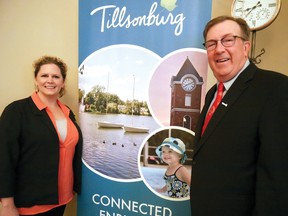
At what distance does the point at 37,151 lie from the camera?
1.55m

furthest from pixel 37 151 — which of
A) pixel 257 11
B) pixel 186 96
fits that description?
pixel 257 11

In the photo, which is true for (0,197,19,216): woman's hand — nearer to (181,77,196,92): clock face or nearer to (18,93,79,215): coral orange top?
(18,93,79,215): coral orange top

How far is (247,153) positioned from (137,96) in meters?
0.93

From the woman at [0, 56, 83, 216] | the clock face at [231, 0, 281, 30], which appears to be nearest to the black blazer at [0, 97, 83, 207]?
the woman at [0, 56, 83, 216]

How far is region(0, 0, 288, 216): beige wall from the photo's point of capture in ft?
6.61

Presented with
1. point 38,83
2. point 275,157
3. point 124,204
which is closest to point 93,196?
point 124,204

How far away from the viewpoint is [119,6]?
1.72 meters

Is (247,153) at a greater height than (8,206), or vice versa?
(247,153)

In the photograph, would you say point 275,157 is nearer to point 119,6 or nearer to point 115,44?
point 115,44

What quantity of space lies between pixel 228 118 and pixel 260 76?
0.22 meters

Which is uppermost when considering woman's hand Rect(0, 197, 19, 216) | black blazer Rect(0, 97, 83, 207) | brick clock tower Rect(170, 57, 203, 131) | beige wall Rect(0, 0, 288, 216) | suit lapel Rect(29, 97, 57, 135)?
beige wall Rect(0, 0, 288, 216)

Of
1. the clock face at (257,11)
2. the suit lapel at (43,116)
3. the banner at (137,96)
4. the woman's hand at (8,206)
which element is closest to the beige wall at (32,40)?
the banner at (137,96)

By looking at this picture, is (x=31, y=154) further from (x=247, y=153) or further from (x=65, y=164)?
(x=247, y=153)

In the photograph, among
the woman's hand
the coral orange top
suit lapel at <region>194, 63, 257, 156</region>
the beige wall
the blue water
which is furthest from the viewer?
the beige wall
